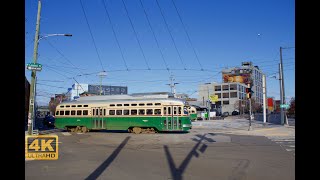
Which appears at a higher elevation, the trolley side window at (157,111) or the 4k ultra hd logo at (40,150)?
the trolley side window at (157,111)

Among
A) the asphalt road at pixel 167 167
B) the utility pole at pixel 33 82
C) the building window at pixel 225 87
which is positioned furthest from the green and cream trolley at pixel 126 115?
the building window at pixel 225 87

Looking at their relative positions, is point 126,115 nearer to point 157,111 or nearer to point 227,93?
point 157,111

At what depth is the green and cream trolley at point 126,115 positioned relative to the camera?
28.1 metres

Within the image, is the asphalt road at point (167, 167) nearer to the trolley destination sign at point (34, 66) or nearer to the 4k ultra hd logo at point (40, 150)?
the 4k ultra hd logo at point (40, 150)

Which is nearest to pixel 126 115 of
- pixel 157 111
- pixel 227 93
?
pixel 157 111

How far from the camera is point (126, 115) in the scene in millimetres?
29719

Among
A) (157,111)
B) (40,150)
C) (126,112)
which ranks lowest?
(40,150)

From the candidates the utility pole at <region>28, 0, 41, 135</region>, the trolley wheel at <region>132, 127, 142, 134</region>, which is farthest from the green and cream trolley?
the utility pole at <region>28, 0, 41, 135</region>

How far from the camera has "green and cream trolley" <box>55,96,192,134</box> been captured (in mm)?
28078
